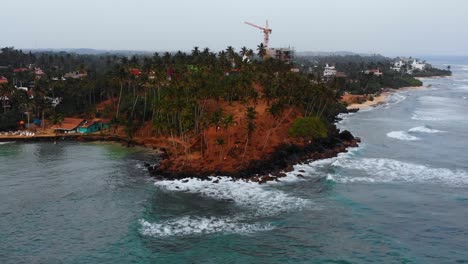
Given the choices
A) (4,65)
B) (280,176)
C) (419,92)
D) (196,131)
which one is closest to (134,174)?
(196,131)

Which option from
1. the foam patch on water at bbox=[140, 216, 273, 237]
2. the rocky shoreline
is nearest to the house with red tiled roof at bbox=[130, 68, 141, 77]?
the rocky shoreline

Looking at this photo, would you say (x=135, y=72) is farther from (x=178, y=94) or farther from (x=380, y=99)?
(x=380, y=99)

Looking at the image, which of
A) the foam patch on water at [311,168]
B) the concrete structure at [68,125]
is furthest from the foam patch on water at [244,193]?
the concrete structure at [68,125]

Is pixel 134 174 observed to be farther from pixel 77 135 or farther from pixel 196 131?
pixel 77 135

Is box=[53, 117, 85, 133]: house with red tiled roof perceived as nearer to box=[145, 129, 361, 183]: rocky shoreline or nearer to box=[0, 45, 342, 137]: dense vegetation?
box=[0, 45, 342, 137]: dense vegetation

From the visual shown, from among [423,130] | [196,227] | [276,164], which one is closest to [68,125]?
[276,164]

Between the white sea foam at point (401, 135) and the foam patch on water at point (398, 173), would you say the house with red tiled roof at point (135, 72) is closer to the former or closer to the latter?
the foam patch on water at point (398, 173)
